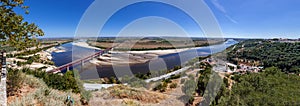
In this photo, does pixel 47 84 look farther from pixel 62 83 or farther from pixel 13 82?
pixel 13 82

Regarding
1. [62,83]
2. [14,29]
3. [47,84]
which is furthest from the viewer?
[62,83]

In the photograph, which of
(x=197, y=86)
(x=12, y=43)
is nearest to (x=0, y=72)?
(x=12, y=43)

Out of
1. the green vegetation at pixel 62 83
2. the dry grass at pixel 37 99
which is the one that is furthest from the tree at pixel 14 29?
the green vegetation at pixel 62 83

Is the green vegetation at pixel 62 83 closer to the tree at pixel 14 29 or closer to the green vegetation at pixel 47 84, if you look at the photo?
the green vegetation at pixel 47 84

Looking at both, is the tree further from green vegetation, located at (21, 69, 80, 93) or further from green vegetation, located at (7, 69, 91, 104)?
green vegetation, located at (21, 69, 80, 93)

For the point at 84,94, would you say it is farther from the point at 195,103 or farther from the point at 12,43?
the point at 195,103

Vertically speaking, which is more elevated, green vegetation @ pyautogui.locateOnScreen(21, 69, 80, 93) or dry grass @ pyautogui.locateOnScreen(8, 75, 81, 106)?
dry grass @ pyautogui.locateOnScreen(8, 75, 81, 106)

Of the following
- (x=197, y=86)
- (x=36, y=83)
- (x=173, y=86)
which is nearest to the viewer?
(x=36, y=83)

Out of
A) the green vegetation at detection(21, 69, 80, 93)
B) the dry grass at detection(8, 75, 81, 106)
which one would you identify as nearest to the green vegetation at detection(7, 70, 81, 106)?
the dry grass at detection(8, 75, 81, 106)

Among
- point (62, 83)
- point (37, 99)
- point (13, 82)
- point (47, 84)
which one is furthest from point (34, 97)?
point (62, 83)

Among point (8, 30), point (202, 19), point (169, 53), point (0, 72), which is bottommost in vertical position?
point (169, 53)

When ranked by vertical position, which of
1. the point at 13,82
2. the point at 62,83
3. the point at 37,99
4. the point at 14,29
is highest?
the point at 14,29
